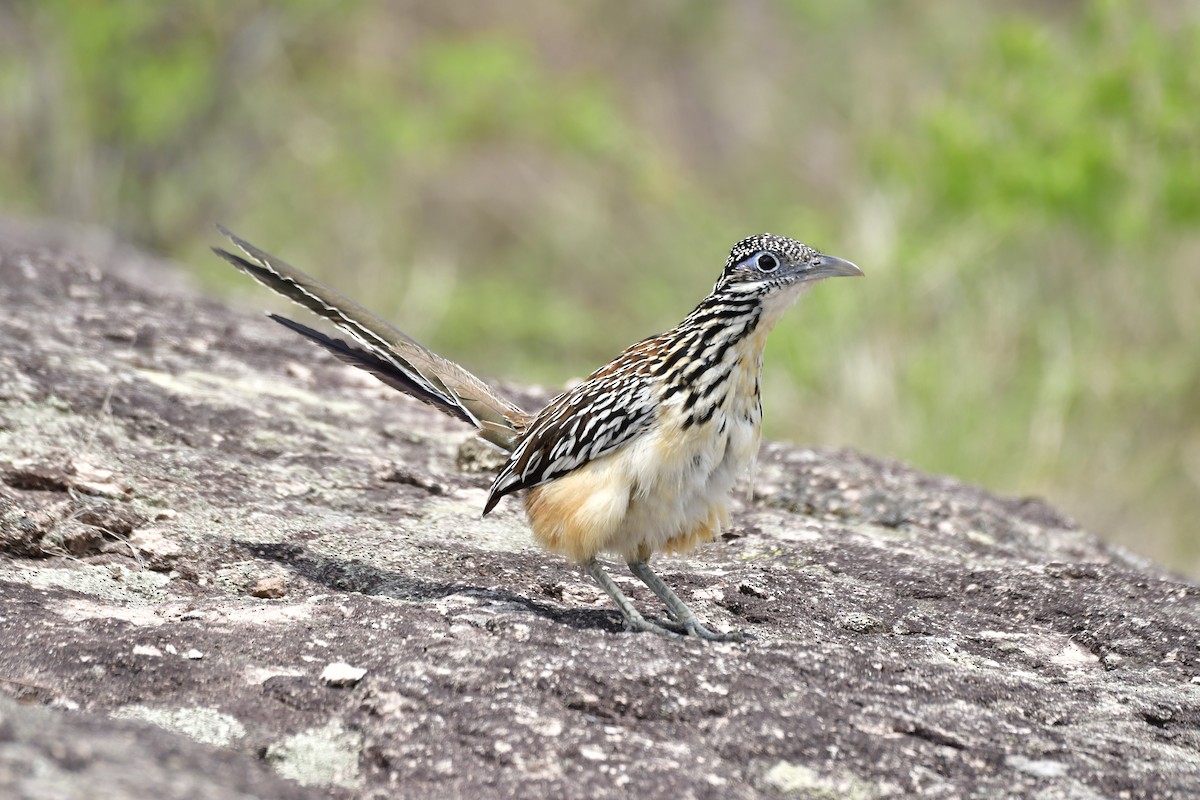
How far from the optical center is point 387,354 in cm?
462

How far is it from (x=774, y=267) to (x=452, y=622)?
147 centimetres

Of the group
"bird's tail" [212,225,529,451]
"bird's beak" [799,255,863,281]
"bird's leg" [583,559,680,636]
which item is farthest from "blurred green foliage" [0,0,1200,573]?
"bird's leg" [583,559,680,636]

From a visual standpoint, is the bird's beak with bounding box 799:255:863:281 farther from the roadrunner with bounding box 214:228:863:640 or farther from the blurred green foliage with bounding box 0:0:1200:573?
the blurred green foliage with bounding box 0:0:1200:573

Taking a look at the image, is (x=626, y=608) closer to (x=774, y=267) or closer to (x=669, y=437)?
(x=669, y=437)

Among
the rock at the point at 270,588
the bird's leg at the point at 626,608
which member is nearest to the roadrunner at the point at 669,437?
the bird's leg at the point at 626,608

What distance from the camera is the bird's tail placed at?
448cm

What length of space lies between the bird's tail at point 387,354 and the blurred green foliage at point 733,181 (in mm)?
5074

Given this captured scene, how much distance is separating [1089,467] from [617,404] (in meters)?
6.57

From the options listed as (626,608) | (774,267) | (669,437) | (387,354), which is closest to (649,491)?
(669,437)

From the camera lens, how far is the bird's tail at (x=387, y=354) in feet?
14.7

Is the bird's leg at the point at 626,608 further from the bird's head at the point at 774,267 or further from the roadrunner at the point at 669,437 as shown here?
the bird's head at the point at 774,267

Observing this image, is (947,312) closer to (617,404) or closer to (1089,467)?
(1089,467)

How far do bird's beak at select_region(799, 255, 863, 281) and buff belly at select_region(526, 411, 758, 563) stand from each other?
0.49m

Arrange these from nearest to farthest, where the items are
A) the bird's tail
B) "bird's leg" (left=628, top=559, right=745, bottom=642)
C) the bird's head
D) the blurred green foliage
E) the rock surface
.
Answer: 1. the rock surface
2. "bird's leg" (left=628, top=559, right=745, bottom=642)
3. the bird's head
4. the bird's tail
5. the blurred green foliage
